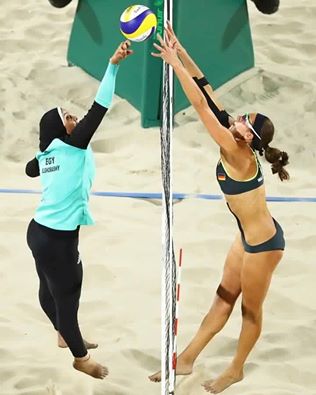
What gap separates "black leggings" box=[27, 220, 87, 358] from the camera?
329 centimetres

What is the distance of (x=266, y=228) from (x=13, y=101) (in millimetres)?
3376

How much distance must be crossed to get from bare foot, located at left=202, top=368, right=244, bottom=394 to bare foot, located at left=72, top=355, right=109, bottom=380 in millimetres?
451

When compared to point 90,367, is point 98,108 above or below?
above

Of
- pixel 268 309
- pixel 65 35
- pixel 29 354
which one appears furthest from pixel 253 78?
pixel 29 354

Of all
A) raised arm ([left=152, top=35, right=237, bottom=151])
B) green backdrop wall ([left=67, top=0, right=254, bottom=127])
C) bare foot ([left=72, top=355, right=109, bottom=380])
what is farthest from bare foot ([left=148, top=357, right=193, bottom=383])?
green backdrop wall ([left=67, top=0, right=254, bottom=127])

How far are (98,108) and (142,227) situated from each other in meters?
2.02

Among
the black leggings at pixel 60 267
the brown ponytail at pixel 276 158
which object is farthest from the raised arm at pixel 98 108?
the brown ponytail at pixel 276 158

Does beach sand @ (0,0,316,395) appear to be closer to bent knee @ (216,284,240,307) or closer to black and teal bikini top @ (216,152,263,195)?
bent knee @ (216,284,240,307)

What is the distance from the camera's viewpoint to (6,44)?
22.5 feet

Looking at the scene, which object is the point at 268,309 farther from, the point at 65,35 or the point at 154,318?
the point at 65,35

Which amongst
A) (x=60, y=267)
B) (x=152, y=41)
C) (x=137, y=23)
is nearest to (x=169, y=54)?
(x=137, y=23)

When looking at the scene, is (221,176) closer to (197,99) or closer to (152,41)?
(197,99)

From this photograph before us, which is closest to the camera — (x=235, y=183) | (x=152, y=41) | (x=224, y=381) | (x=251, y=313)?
(x=235, y=183)

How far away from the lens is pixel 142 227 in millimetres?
5105
